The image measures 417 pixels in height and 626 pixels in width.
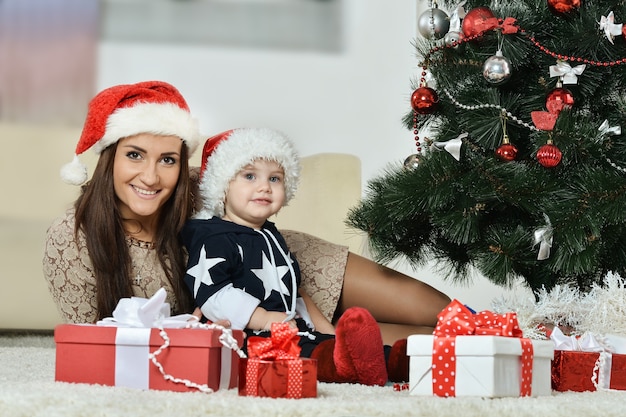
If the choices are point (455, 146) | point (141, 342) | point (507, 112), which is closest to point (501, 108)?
point (507, 112)

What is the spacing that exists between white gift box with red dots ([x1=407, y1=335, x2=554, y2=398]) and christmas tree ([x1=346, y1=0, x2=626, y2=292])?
42 cm

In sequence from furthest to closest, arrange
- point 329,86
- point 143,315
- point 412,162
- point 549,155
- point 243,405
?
point 329,86
point 412,162
point 549,155
point 143,315
point 243,405

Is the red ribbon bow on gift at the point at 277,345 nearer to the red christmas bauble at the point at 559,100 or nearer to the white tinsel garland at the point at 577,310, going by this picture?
the white tinsel garland at the point at 577,310

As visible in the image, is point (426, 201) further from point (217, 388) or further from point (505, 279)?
point (217, 388)

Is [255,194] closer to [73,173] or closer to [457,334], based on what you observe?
[73,173]

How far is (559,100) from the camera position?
Answer: 1673 mm

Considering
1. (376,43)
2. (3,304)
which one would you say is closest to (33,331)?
(3,304)

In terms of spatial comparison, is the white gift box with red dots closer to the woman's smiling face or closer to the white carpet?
the white carpet

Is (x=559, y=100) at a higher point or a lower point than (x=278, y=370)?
higher

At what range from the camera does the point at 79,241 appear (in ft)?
6.13

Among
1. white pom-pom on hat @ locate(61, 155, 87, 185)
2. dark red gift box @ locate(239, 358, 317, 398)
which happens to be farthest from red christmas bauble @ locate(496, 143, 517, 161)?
white pom-pom on hat @ locate(61, 155, 87, 185)

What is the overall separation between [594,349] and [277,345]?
60 cm

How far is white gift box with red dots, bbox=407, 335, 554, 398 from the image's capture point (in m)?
1.25

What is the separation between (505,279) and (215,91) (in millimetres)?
2189
